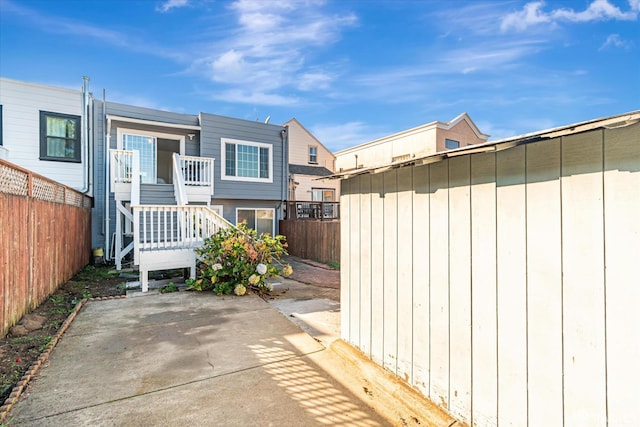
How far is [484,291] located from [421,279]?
1.66 ft

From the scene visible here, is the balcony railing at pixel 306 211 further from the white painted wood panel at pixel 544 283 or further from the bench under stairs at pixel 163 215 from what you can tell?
the white painted wood panel at pixel 544 283

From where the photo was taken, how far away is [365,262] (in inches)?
122

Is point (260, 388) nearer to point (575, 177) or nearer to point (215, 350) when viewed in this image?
point (215, 350)

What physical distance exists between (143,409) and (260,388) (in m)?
0.85

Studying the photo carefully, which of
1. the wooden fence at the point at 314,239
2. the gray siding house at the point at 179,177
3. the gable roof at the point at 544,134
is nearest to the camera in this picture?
the gable roof at the point at 544,134

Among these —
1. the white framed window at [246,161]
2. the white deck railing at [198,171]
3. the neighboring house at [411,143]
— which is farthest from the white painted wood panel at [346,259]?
the neighboring house at [411,143]

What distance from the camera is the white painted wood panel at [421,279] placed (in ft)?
7.82

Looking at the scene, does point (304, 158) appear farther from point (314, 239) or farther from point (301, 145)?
point (314, 239)

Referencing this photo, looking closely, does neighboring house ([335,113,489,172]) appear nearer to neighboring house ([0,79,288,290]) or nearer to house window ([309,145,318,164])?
house window ([309,145,318,164])

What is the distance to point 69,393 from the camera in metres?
2.56

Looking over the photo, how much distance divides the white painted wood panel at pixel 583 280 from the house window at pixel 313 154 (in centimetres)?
1972

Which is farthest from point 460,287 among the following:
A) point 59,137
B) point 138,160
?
point 59,137

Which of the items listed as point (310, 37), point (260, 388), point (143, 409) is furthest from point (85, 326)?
point (310, 37)

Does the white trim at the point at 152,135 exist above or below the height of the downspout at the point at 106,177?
above
